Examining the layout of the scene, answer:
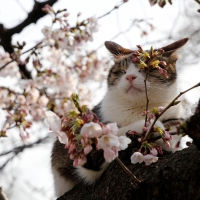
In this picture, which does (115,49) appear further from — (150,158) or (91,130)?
(91,130)

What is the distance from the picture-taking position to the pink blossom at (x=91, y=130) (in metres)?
1.52

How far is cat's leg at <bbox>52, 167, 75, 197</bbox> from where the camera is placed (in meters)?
3.09

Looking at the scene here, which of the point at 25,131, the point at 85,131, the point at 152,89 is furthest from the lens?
the point at 25,131

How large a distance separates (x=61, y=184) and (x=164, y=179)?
63.6 inches

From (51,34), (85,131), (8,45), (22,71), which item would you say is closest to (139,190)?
(85,131)

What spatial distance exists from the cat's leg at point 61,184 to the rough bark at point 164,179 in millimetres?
948

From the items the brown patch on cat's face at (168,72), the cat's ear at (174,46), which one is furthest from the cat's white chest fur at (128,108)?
the cat's ear at (174,46)

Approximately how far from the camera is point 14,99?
4.21 m

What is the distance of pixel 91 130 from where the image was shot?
1.53 meters

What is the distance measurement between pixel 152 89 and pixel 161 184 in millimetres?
1653

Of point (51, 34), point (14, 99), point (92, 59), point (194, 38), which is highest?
point (51, 34)

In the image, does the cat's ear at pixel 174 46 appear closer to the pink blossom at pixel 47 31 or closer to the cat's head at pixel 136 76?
the cat's head at pixel 136 76

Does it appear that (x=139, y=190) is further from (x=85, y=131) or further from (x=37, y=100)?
(x=37, y=100)

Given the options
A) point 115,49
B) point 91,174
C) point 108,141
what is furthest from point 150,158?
point 115,49
